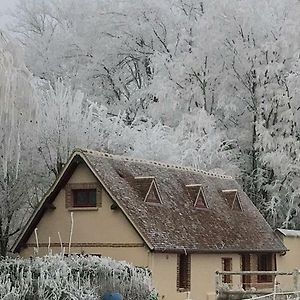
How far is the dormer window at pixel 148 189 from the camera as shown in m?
24.6

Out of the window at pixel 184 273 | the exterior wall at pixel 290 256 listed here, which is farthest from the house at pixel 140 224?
the exterior wall at pixel 290 256

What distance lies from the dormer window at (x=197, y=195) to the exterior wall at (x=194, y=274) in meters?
2.04

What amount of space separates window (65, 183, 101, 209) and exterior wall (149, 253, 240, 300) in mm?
2718

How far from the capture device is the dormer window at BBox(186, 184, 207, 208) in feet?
89.3

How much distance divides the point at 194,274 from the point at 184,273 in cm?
43

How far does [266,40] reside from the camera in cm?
3803

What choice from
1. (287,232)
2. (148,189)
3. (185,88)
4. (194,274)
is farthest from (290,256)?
(185,88)

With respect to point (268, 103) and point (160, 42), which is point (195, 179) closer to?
point (268, 103)

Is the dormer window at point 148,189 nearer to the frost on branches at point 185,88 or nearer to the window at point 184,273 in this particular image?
the window at point 184,273

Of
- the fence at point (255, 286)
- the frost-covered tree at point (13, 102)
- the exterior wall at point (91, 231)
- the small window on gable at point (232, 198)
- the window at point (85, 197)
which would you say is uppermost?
the frost-covered tree at point (13, 102)

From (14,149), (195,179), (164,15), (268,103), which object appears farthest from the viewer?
(164,15)

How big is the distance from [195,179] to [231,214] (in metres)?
1.91

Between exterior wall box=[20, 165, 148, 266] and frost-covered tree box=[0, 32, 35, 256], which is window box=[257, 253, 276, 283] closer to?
exterior wall box=[20, 165, 148, 266]

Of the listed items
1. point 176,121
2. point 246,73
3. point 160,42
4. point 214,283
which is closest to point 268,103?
point 246,73
